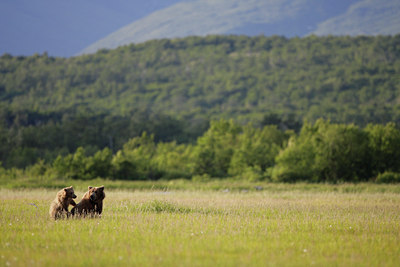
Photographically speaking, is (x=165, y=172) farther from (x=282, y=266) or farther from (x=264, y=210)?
(x=282, y=266)

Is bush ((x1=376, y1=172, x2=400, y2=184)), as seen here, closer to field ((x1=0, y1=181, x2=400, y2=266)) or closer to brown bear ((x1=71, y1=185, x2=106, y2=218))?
field ((x1=0, y1=181, x2=400, y2=266))

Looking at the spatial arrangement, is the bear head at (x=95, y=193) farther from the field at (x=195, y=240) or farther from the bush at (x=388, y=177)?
the bush at (x=388, y=177)

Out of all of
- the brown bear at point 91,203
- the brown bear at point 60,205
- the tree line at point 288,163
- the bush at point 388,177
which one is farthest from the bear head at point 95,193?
the bush at point 388,177

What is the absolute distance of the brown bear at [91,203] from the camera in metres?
13.1

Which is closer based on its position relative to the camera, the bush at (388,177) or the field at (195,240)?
the field at (195,240)

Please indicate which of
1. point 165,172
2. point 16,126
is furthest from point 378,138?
point 16,126

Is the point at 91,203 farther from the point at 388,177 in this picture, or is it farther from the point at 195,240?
the point at 388,177

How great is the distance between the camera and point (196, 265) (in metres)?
8.38

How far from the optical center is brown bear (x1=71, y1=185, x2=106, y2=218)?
13117 millimetres

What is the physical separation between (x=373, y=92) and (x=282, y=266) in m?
196

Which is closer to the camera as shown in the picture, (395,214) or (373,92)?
(395,214)

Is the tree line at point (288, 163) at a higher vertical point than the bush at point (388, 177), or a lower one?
higher

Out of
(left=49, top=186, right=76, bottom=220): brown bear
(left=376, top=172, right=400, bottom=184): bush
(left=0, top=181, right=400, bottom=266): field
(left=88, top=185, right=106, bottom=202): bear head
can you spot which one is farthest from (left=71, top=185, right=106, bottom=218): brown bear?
(left=376, top=172, right=400, bottom=184): bush

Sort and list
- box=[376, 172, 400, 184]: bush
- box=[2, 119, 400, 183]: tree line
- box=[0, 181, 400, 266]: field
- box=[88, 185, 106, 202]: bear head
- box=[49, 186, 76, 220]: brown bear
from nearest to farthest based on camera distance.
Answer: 1. box=[0, 181, 400, 266]: field
2. box=[49, 186, 76, 220]: brown bear
3. box=[88, 185, 106, 202]: bear head
4. box=[376, 172, 400, 184]: bush
5. box=[2, 119, 400, 183]: tree line
